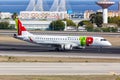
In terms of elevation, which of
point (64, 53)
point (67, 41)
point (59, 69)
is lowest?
point (64, 53)

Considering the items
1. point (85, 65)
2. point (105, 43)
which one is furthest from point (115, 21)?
point (85, 65)

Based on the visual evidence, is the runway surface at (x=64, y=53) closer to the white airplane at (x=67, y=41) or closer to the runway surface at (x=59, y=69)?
the white airplane at (x=67, y=41)

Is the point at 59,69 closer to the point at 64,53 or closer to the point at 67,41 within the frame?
the point at 64,53

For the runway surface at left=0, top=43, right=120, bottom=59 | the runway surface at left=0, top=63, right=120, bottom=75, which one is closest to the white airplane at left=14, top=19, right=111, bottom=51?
the runway surface at left=0, top=43, right=120, bottom=59

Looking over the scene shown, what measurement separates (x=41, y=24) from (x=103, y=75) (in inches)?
4982

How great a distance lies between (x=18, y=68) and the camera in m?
39.1

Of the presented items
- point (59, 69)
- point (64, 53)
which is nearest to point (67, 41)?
point (64, 53)

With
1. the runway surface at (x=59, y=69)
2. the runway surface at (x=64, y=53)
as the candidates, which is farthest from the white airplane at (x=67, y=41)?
the runway surface at (x=59, y=69)

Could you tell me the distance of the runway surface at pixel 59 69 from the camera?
36875 millimetres

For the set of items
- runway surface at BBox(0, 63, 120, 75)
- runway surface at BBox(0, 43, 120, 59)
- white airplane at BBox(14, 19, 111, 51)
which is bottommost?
runway surface at BBox(0, 43, 120, 59)

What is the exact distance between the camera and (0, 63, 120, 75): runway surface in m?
36.9

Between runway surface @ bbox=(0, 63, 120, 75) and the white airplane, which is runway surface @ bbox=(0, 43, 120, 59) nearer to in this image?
the white airplane

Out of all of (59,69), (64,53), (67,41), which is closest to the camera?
(59,69)

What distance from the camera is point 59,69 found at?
3903 centimetres
